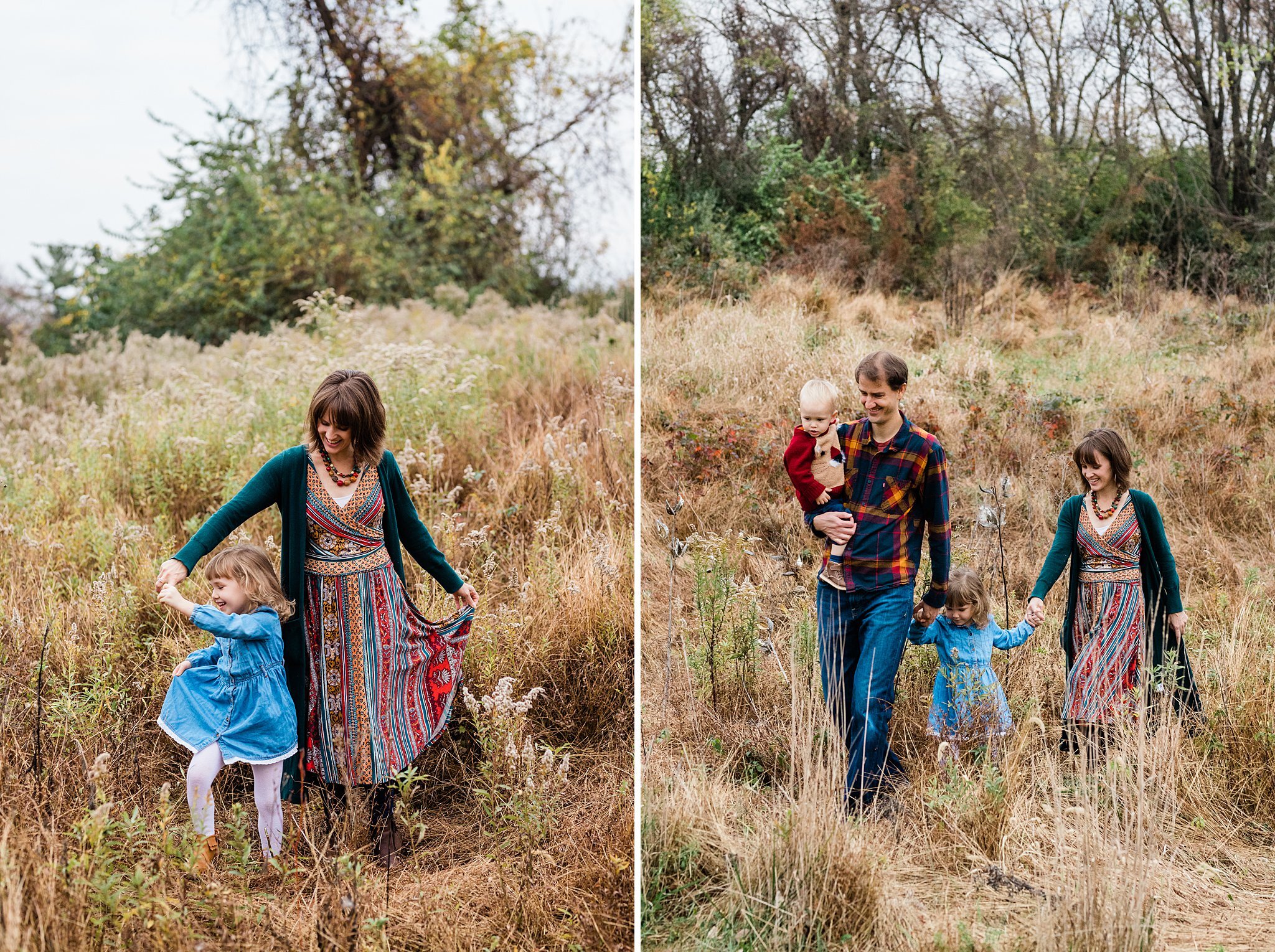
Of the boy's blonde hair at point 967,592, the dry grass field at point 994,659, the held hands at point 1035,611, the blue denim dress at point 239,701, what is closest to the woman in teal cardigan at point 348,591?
the blue denim dress at point 239,701

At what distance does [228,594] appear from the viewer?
10.3 feet

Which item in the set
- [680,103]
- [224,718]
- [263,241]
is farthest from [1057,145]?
[224,718]

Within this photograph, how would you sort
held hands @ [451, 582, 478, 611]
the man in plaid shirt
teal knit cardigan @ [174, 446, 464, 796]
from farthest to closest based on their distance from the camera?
held hands @ [451, 582, 478, 611], the man in plaid shirt, teal knit cardigan @ [174, 446, 464, 796]

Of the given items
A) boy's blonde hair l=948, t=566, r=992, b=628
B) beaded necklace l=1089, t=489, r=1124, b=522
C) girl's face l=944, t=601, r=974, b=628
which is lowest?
girl's face l=944, t=601, r=974, b=628

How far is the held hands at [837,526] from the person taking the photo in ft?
11.3

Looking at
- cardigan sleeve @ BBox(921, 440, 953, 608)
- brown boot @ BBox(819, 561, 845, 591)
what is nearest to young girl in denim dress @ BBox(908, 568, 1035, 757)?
cardigan sleeve @ BBox(921, 440, 953, 608)

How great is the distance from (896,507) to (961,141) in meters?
6.78

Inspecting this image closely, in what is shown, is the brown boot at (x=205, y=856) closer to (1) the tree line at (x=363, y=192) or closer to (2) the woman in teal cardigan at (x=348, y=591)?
(2) the woman in teal cardigan at (x=348, y=591)

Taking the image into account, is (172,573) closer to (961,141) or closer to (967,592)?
(967,592)

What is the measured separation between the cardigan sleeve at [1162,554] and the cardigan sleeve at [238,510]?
309 centimetres

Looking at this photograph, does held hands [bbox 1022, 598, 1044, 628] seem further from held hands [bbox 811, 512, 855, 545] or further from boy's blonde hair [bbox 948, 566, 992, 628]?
held hands [bbox 811, 512, 855, 545]

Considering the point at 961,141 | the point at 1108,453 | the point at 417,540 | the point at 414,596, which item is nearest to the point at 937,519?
the point at 1108,453

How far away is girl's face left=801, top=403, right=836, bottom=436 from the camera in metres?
3.30

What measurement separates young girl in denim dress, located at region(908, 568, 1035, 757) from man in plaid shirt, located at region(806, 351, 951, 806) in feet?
0.87
